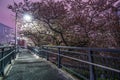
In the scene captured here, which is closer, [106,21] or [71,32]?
[106,21]

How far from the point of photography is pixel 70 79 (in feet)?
18.8

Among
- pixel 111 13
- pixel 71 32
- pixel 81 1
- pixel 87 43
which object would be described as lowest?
pixel 87 43

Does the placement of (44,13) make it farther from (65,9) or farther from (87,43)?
(87,43)

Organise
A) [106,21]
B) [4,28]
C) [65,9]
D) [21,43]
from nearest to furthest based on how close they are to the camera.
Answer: [106,21]
[65,9]
[21,43]
[4,28]

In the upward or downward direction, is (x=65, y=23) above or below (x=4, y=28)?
below

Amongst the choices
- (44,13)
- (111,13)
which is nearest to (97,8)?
(111,13)

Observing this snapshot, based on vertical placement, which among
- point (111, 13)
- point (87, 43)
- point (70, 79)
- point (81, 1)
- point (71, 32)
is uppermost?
point (81, 1)

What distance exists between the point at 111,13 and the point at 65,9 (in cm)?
327

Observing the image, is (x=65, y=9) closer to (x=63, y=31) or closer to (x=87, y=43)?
(x=63, y=31)

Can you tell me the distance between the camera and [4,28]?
142m

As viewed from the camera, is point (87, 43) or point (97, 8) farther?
point (87, 43)

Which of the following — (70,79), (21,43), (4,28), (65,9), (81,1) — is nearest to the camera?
(70,79)

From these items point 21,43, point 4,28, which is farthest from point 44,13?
point 4,28

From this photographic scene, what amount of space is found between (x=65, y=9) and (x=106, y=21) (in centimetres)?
316
